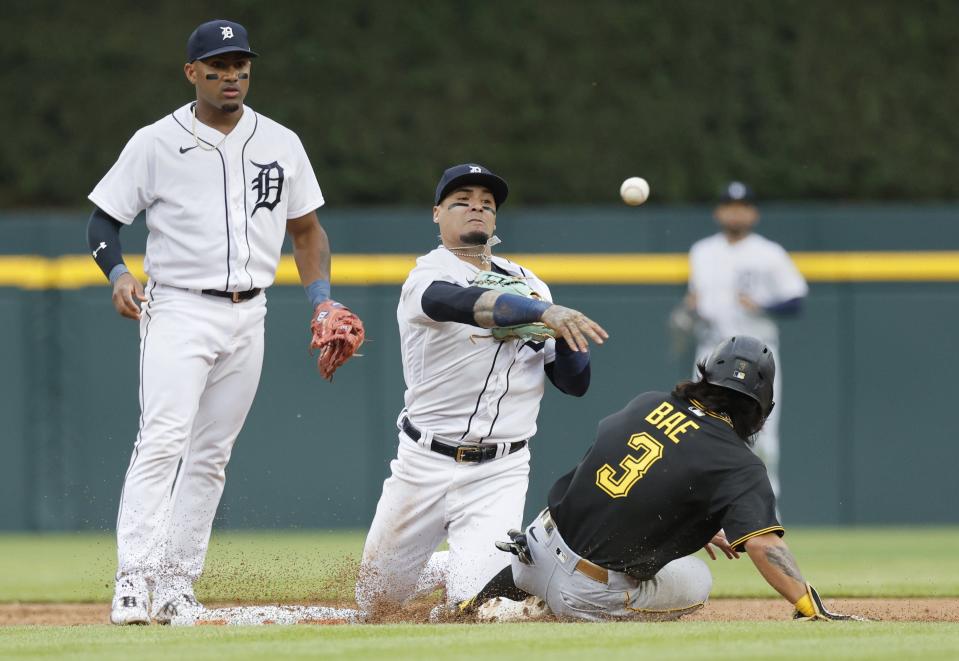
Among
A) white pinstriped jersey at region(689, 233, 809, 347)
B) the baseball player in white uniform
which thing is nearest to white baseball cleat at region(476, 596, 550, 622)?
the baseball player in white uniform

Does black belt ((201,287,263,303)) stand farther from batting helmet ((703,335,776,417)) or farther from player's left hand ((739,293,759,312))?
player's left hand ((739,293,759,312))

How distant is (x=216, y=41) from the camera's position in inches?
204

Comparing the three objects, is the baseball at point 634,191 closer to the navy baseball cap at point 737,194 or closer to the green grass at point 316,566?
the green grass at point 316,566

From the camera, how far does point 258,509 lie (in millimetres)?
9102

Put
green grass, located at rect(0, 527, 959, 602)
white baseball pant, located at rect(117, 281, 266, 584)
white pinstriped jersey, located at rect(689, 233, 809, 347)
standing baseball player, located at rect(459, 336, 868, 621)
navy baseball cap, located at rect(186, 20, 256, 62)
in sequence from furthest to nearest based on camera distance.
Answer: white pinstriped jersey, located at rect(689, 233, 809, 347)
green grass, located at rect(0, 527, 959, 602)
navy baseball cap, located at rect(186, 20, 256, 62)
white baseball pant, located at rect(117, 281, 266, 584)
standing baseball player, located at rect(459, 336, 868, 621)

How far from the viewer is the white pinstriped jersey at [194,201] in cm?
517

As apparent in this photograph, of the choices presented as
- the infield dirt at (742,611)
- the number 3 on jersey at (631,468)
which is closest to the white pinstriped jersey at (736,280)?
the infield dirt at (742,611)

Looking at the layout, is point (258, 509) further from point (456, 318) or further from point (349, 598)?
point (456, 318)

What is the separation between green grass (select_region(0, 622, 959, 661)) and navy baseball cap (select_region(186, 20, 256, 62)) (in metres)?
1.84

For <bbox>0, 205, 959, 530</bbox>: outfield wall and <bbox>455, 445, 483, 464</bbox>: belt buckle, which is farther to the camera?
<bbox>0, 205, 959, 530</bbox>: outfield wall

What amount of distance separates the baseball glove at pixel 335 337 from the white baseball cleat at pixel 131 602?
2.93ft

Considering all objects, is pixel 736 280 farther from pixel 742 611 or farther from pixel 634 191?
pixel 742 611

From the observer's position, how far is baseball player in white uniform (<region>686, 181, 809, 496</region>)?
878 cm

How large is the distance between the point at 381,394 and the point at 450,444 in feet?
13.3
